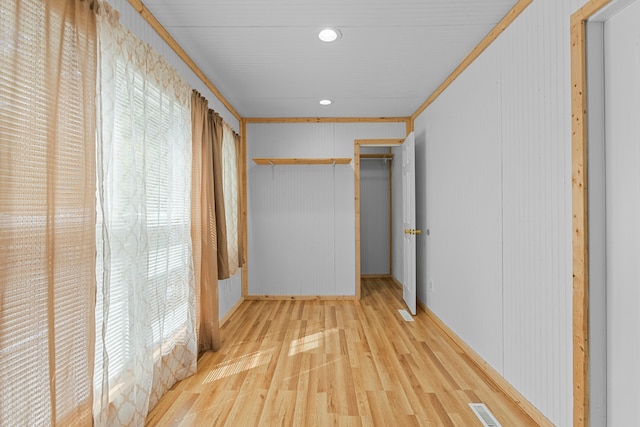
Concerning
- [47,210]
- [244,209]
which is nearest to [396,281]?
[244,209]

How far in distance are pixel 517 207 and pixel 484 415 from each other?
1.25m

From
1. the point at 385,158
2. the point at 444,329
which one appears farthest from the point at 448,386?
the point at 385,158

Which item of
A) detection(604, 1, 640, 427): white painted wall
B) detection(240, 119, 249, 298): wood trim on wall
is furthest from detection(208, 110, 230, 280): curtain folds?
detection(604, 1, 640, 427): white painted wall

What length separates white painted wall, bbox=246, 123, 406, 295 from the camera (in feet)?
14.2

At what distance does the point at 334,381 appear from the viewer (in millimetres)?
2225

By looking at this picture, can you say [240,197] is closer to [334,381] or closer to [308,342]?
[308,342]

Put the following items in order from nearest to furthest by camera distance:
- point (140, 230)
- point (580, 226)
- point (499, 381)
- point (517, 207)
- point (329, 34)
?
point (580, 226), point (140, 230), point (517, 207), point (499, 381), point (329, 34)

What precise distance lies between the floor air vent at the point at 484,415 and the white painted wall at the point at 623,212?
542mm

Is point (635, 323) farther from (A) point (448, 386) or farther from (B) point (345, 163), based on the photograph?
(B) point (345, 163)

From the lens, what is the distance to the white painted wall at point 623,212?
1.31m

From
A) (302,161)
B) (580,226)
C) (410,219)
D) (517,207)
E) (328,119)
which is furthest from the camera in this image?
(328,119)

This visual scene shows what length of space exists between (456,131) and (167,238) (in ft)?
8.34

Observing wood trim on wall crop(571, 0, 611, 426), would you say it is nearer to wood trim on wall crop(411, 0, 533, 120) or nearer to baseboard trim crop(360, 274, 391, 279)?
wood trim on wall crop(411, 0, 533, 120)

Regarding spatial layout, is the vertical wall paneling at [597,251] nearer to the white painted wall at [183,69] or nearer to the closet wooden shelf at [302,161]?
the white painted wall at [183,69]
